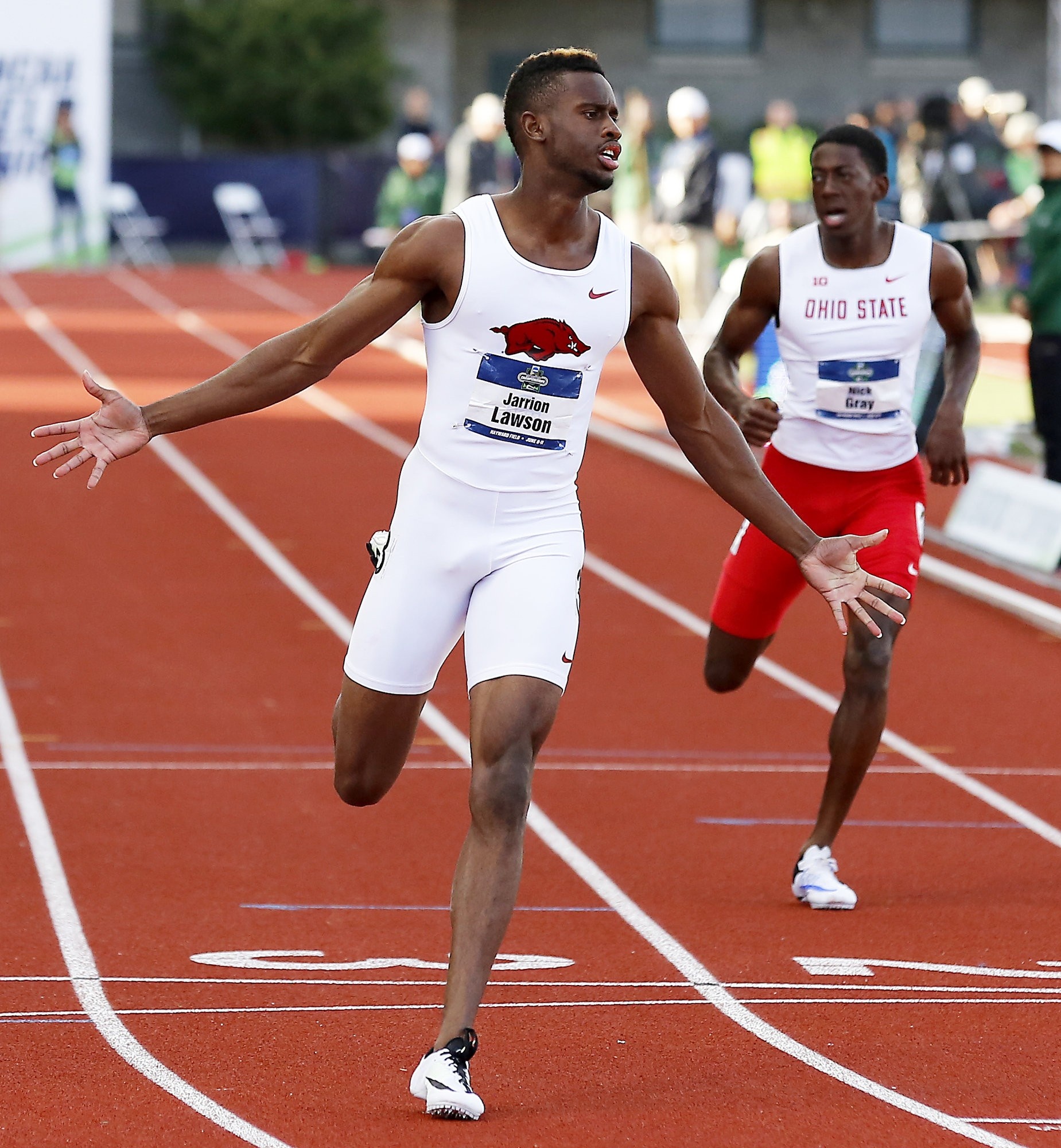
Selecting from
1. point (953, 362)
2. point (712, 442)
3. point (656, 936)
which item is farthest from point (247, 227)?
point (712, 442)

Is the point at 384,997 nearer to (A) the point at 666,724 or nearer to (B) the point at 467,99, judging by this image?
(A) the point at 666,724

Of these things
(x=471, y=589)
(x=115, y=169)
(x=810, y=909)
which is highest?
(x=471, y=589)

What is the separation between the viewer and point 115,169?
33.6 m

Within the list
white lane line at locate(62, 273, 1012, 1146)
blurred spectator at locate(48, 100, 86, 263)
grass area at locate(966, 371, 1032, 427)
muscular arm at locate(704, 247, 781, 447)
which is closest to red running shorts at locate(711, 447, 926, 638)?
muscular arm at locate(704, 247, 781, 447)

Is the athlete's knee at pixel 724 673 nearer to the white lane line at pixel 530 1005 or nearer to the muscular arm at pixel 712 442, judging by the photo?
the white lane line at pixel 530 1005

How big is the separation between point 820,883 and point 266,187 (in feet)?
96.6

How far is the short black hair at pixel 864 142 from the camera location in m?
6.16

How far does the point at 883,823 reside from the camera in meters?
7.08

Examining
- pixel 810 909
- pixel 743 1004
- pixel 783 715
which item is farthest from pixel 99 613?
pixel 743 1004

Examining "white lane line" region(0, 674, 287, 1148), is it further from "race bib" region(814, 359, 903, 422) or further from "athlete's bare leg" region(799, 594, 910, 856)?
"race bib" region(814, 359, 903, 422)

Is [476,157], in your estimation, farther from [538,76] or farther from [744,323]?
[538,76]

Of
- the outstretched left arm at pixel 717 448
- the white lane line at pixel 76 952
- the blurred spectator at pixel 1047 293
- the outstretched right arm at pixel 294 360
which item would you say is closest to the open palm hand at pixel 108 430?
the outstretched right arm at pixel 294 360

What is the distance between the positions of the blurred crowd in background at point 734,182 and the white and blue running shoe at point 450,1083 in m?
10.9

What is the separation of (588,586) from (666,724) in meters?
2.55
